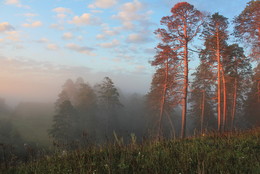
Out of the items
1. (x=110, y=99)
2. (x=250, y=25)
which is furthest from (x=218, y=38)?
(x=110, y=99)

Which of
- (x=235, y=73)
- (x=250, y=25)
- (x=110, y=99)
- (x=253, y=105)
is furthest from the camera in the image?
(x=110, y=99)

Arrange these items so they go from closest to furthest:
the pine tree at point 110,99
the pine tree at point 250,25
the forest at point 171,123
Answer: the forest at point 171,123, the pine tree at point 250,25, the pine tree at point 110,99

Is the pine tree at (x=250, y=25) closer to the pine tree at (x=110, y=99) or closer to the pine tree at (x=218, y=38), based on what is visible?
the pine tree at (x=218, y=38)

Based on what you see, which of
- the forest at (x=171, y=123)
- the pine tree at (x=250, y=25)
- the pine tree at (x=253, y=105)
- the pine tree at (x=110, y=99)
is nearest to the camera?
the forest at (x=171, y=123)

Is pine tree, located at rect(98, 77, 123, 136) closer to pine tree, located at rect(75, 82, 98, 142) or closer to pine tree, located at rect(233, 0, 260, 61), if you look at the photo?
pine tree, located at rect(75, 82, 98, 142)

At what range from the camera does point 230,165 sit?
3.89 m

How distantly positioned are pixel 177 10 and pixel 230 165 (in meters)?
16.9

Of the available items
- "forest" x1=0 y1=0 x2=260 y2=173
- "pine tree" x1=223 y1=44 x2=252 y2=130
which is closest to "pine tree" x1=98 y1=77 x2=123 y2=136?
"forest" x1=0 y1=0 x2=260 y2=173

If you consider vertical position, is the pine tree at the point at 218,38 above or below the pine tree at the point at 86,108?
above

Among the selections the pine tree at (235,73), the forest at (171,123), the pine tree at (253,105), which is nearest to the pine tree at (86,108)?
the forest at (171,123)

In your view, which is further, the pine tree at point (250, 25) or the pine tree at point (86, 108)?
the pine tree at point (86, 108)

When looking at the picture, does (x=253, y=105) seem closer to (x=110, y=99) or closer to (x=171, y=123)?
(x=171, y=123)

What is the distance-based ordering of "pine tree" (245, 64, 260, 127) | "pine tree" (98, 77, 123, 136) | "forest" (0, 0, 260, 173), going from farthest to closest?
1. "pine tree" (98, 77, 123, 136)
2. "pine tree" (245, 64, 260, 127)
3. "forest" (0, 0, 260, 173)

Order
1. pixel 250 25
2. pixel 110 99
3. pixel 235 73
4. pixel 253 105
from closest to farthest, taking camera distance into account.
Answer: pixel 250 25 → pixel 235 73 → pixel 253 105 → pixel 110 99
